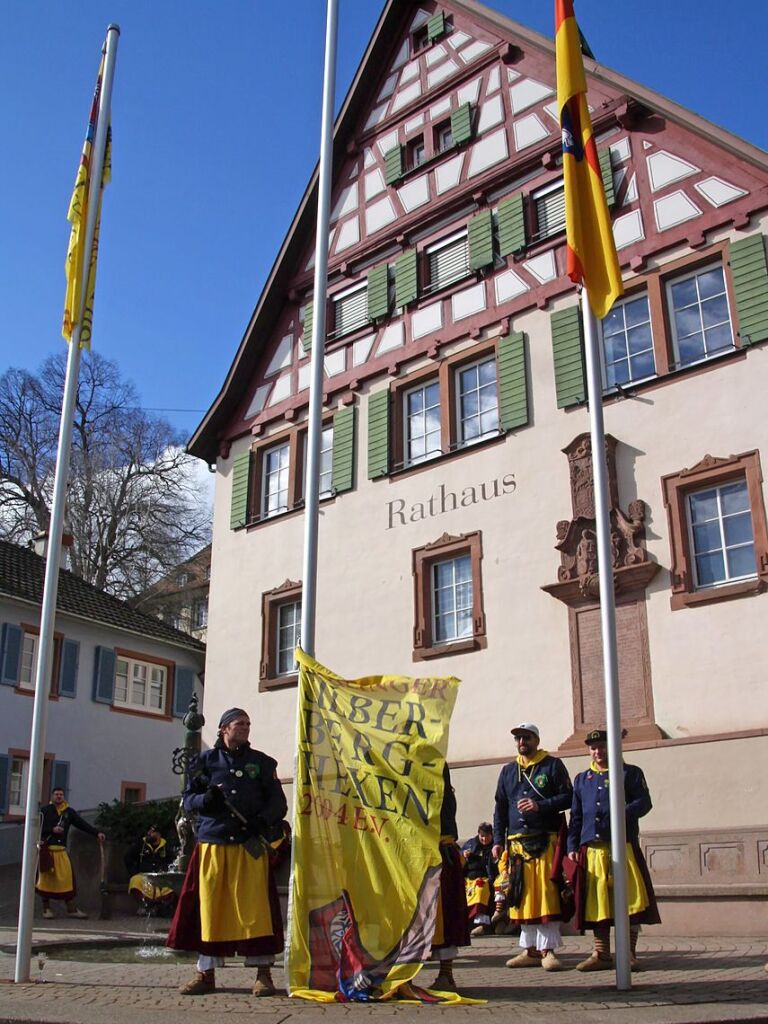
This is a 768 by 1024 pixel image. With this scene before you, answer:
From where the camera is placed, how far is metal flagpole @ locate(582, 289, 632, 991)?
695cm

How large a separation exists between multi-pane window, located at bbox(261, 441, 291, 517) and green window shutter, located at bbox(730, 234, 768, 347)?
867 centimetres

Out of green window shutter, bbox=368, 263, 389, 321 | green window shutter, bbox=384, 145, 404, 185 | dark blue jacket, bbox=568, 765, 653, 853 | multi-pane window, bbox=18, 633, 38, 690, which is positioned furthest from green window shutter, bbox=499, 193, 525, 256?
multi-pane window, bbox=18, 633, 38, 690

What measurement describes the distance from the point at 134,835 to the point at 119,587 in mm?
18457

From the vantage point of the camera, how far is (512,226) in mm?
17969

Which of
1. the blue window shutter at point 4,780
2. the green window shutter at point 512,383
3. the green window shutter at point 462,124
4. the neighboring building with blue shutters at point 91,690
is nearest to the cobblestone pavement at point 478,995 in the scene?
the green window shutter at point 512,383

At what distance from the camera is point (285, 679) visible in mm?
19047

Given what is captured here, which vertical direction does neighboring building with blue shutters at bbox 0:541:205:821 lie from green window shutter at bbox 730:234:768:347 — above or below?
below

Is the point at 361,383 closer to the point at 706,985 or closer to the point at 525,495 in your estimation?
the point at 525,495

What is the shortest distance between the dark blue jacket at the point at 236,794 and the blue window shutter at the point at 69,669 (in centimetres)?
2107

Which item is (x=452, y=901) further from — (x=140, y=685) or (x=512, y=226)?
(x=140, y=685)

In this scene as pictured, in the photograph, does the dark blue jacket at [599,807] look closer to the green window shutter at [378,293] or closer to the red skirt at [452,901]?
the red skirt at [452,901]

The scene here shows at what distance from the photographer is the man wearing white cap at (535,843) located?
28.7 feet

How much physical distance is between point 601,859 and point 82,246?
22.4ft

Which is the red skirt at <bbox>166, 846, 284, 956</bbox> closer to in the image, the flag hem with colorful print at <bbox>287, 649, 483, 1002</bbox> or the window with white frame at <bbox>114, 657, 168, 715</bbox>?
the flag hem with colorful print at <bbox>287, 649, 483, 1002</bbox>
